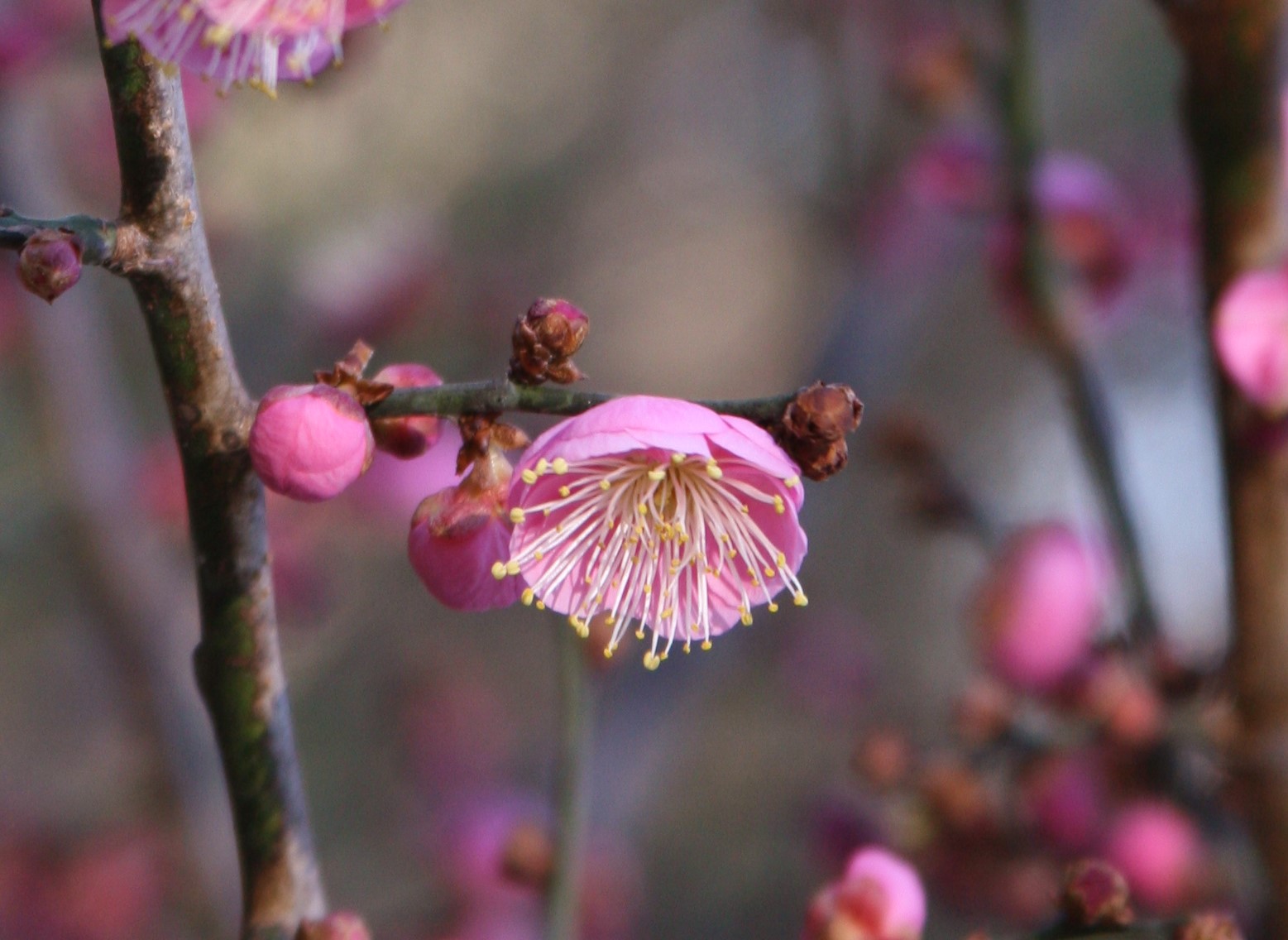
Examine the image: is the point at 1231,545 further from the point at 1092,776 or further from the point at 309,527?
the point at 309,527

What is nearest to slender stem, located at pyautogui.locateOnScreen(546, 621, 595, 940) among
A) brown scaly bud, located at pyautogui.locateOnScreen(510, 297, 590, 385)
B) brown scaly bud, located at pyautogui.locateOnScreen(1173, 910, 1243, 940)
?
brown scaly bud, located at pyautogui.locateOnScreen(510, 297, 590, 385)

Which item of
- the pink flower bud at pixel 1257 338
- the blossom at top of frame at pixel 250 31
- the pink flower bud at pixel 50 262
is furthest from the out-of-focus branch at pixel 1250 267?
the pink flower bud at pixel 50 262

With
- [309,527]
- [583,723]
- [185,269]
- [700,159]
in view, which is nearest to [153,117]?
[185,269]

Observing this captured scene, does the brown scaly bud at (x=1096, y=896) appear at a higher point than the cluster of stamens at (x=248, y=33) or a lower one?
lower

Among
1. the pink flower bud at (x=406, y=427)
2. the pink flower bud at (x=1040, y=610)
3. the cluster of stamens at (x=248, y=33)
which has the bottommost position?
the pink flower bud at (x=1040, y=610)

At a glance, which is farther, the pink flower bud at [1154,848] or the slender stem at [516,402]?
the pink flower bud at [1154,848]

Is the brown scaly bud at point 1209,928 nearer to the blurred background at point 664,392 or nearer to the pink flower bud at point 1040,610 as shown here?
the blurred background at point 664,392

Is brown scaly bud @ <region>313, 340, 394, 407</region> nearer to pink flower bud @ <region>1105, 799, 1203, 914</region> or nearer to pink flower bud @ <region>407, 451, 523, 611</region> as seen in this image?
pink flower bud @ <region>407, 451, 523, 611</region>

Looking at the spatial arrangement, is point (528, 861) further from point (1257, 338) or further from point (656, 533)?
point (1257, 338)
